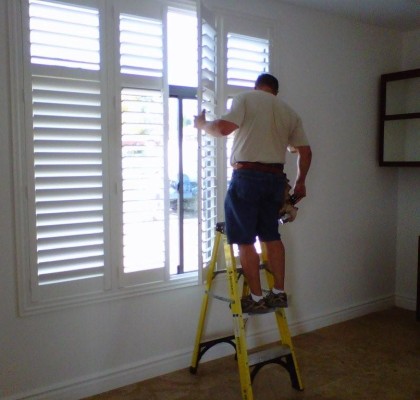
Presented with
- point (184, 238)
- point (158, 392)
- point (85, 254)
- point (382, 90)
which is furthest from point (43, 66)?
point (382, 90)

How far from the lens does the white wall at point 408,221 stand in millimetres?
4152

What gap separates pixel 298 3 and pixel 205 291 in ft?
7.17

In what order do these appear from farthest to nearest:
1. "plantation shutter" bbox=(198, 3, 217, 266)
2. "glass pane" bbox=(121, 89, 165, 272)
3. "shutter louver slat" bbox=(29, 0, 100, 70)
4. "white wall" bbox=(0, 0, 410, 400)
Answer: "glass pane" bbox=(121, 89, 165, 272), "plantation shutter" bbox=(198, 3, 217, 266), "white wall" bbox=(0, 0, 410, 400), "shutter louver slat" bbox=(29, 0, 100, 70)

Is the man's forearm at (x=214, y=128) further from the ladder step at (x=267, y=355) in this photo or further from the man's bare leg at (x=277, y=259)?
the ladder step at (x=267, y=355)

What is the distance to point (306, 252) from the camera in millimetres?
3635

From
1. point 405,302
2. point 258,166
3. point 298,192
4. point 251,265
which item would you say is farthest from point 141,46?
point 405,302

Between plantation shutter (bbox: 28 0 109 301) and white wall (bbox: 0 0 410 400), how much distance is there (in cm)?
14

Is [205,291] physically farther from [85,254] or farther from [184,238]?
[85,254]

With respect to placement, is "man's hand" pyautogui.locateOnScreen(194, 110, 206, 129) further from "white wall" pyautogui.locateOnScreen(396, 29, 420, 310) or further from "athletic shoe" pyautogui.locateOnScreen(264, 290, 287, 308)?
"white wall" pyautogui.locateOnScreen(396, 29, 420, 310)

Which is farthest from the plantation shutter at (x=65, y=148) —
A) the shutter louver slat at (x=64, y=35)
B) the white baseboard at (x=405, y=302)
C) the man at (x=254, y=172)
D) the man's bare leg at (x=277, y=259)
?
the white baseboard at (x=405, y=302)

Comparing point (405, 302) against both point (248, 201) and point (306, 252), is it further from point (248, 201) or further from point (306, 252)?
point (248, 201)

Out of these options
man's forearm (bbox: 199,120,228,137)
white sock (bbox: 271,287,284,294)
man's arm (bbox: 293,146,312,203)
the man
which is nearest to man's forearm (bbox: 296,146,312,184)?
man's arm (bbox: 293,146,312,203)

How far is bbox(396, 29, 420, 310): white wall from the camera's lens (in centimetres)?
415

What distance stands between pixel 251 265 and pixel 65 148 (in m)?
1.19
